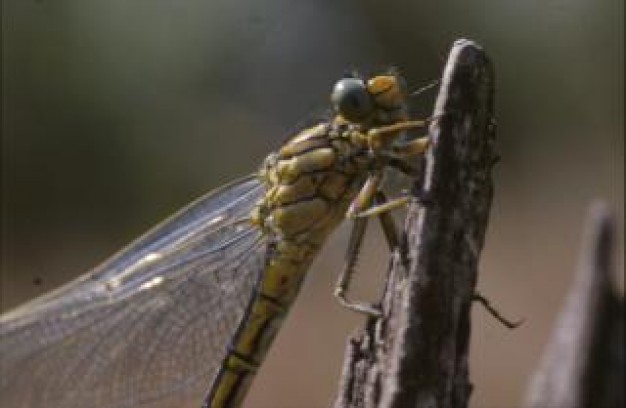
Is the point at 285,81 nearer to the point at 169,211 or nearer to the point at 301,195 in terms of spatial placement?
the point at 169,211

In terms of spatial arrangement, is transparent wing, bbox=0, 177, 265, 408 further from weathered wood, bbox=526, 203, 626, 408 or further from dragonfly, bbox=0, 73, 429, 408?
weathered wood, bbox=526, 203, 626, 408

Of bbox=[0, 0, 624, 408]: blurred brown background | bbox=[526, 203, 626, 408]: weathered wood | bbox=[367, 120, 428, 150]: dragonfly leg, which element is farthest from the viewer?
bbox=[0, 0, 624, 408]: blurred brown background

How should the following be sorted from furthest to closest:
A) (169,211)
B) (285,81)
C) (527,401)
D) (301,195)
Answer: (169,211)
(285,81)
(301,195)
(527,401)

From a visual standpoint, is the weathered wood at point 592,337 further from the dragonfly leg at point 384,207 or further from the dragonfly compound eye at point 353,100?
the dragonfly compound eye at point 353,100

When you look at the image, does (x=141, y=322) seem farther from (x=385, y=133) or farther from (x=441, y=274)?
(x=441, y=274)

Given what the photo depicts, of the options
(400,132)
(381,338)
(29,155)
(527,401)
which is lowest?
(527,401)

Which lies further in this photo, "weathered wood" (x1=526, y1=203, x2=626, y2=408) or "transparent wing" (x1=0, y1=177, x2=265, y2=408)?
"transparent wing" (x1=0, y1=177, x2=265, y2=408)

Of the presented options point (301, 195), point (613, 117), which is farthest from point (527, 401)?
point (613, 117)

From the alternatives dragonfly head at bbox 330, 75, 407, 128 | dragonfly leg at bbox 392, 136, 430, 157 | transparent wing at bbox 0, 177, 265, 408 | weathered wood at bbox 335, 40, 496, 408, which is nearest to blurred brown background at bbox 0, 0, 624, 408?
transparent wing at bbox 0, 177, 265, 408
